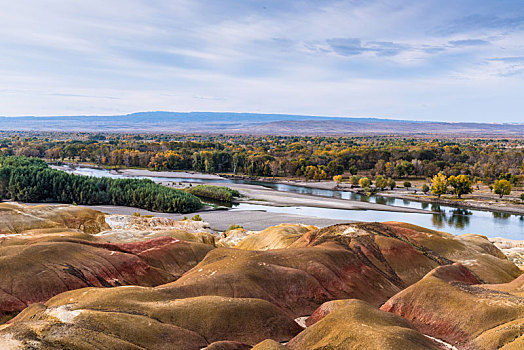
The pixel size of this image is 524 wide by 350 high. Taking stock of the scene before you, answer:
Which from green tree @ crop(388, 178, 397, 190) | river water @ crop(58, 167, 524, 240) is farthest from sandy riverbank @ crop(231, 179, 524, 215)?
river water @ crop(58, 167, 524, 240)

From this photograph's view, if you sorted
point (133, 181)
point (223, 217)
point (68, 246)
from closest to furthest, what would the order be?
point (68, 246) < point (223, 217) < point (133, 181)

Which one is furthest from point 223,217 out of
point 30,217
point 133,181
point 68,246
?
point 68,246

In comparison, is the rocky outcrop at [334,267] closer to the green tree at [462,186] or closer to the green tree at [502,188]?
the green tree at [462,186]

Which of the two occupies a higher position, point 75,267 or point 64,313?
point 64,313

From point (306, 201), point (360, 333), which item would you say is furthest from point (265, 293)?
point (306, 201)

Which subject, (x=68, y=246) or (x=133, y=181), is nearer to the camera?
(x=68, y=246)

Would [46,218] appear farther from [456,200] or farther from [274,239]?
[456,200]

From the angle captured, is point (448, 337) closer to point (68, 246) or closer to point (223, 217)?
point (68, 246)

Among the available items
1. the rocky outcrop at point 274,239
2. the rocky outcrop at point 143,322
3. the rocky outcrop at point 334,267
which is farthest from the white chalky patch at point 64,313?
the rocky outcrop at point 274,239
